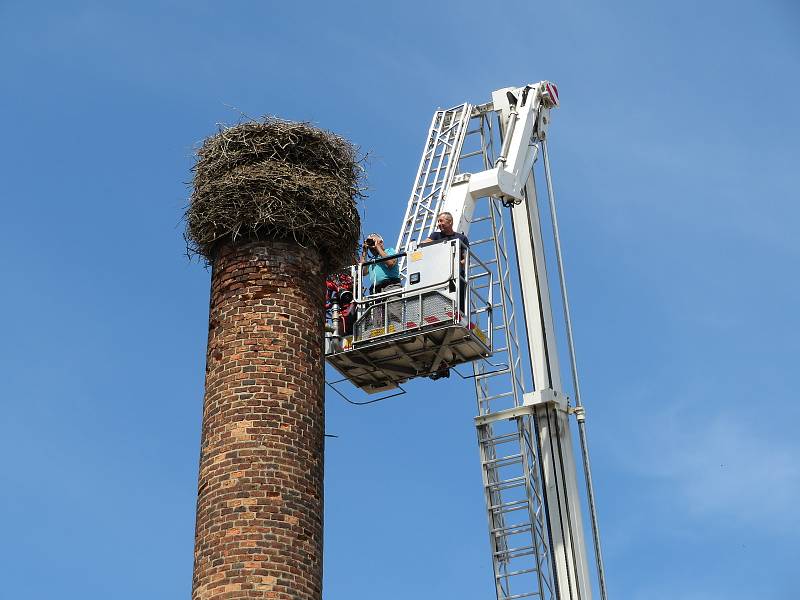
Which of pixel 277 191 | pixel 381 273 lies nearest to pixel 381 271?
pixel 381 273

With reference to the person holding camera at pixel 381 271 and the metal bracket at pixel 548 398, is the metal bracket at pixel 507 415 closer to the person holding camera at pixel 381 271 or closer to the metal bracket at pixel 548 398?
the metal bracket at pixel 548 398

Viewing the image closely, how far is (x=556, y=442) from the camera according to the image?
77.2 ft

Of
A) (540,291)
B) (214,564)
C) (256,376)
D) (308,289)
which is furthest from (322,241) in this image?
(540,291)

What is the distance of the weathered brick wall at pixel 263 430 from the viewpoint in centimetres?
1670

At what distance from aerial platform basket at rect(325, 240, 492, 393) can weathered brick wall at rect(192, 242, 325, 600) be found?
153 cm

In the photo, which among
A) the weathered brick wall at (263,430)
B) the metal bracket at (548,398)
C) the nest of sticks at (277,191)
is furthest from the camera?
the metal bracket at (548,398)

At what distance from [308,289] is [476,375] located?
615cm

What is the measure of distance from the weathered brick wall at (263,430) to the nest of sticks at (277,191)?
0.29 meters

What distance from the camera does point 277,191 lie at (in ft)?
62.4

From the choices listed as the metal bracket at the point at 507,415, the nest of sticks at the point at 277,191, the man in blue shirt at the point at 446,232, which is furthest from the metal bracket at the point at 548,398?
the nest of sticks at the point at 277,191

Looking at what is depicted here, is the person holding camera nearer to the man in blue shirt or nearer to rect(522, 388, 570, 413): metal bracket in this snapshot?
the man in blue shirt

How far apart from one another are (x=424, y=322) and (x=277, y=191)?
2660mm

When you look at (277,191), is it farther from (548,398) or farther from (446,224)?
(548,398)

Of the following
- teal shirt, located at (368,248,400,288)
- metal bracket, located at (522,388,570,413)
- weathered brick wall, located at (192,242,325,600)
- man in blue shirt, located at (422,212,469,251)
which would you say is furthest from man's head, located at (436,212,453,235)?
metal bracket, located at (522,388,570,413)
